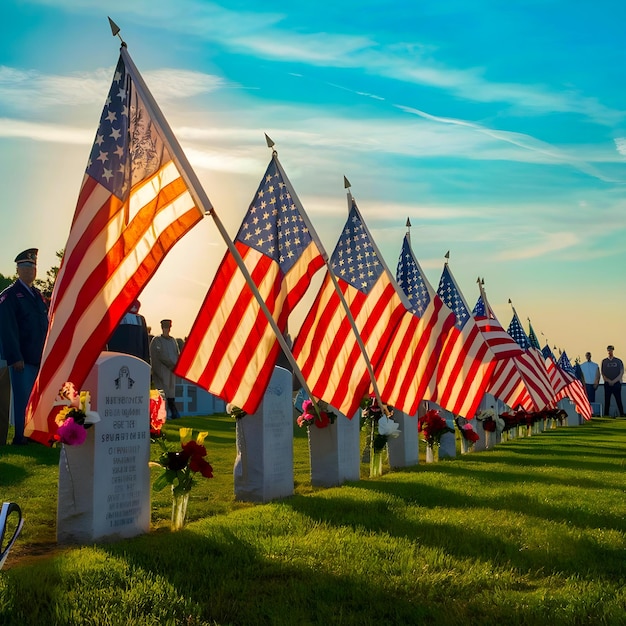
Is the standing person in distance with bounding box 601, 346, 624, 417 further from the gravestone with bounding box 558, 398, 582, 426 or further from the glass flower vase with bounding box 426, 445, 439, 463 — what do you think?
the glass flower vase with bounding box 426, 445, 439, 463

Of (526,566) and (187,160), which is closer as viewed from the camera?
(526,566)

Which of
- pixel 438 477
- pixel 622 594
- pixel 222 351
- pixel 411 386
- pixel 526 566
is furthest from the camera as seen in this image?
pixel 411 386

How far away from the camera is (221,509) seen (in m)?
9.51

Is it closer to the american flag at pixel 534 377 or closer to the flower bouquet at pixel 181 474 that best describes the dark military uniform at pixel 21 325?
the flower bouquet at pixel 181 474

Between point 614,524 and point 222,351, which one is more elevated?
point 222,351

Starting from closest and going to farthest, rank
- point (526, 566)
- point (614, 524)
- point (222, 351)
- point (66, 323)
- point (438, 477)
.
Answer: point (526, 566), point (66, 323), point (614, 524), point (222, 351), point (438, 477)

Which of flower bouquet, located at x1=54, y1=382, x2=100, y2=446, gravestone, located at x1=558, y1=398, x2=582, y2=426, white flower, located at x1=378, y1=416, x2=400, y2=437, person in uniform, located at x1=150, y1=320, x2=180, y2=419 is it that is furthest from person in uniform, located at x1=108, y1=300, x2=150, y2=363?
gravestone, located at x1=558, y1=398, x2=582, y2=426

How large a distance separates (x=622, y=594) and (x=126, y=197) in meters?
4.85

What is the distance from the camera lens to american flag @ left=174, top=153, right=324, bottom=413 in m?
8.95

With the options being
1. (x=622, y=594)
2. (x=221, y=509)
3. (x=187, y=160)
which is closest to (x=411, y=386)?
(x=221, y=509)

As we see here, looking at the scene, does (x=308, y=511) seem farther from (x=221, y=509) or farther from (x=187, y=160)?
(x=187, y=160)

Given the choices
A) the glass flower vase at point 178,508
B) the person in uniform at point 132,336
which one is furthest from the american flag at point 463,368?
the glass flower vase at point 178,508

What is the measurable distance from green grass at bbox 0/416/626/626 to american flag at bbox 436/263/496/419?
4776 millimetres

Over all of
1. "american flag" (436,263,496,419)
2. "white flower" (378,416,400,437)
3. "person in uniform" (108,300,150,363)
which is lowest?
"white flower" (378,416,400,437)
